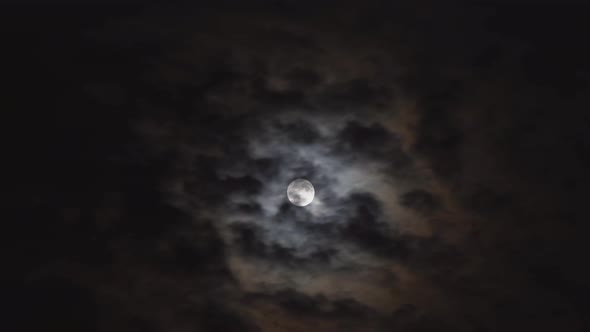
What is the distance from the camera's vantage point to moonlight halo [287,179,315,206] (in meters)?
4.46

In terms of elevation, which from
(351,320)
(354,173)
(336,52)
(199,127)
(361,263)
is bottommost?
(351,320)

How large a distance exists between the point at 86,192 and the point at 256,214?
176cm

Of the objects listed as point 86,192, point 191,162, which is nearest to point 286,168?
point 191,162

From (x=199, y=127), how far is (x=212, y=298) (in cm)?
177

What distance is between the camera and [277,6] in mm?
4469

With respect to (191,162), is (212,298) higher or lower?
lower

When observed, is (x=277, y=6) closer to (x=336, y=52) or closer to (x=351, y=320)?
(x=336, y=52)

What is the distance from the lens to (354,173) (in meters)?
4.54

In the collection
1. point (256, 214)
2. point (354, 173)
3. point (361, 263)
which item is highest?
point (354, 173)

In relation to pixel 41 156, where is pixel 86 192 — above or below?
below

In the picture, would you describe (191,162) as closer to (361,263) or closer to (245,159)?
(245,159)

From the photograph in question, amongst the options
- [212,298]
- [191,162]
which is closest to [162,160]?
[191,162]

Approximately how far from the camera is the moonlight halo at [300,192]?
4.46 metres

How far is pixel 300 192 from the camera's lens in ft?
14.6
